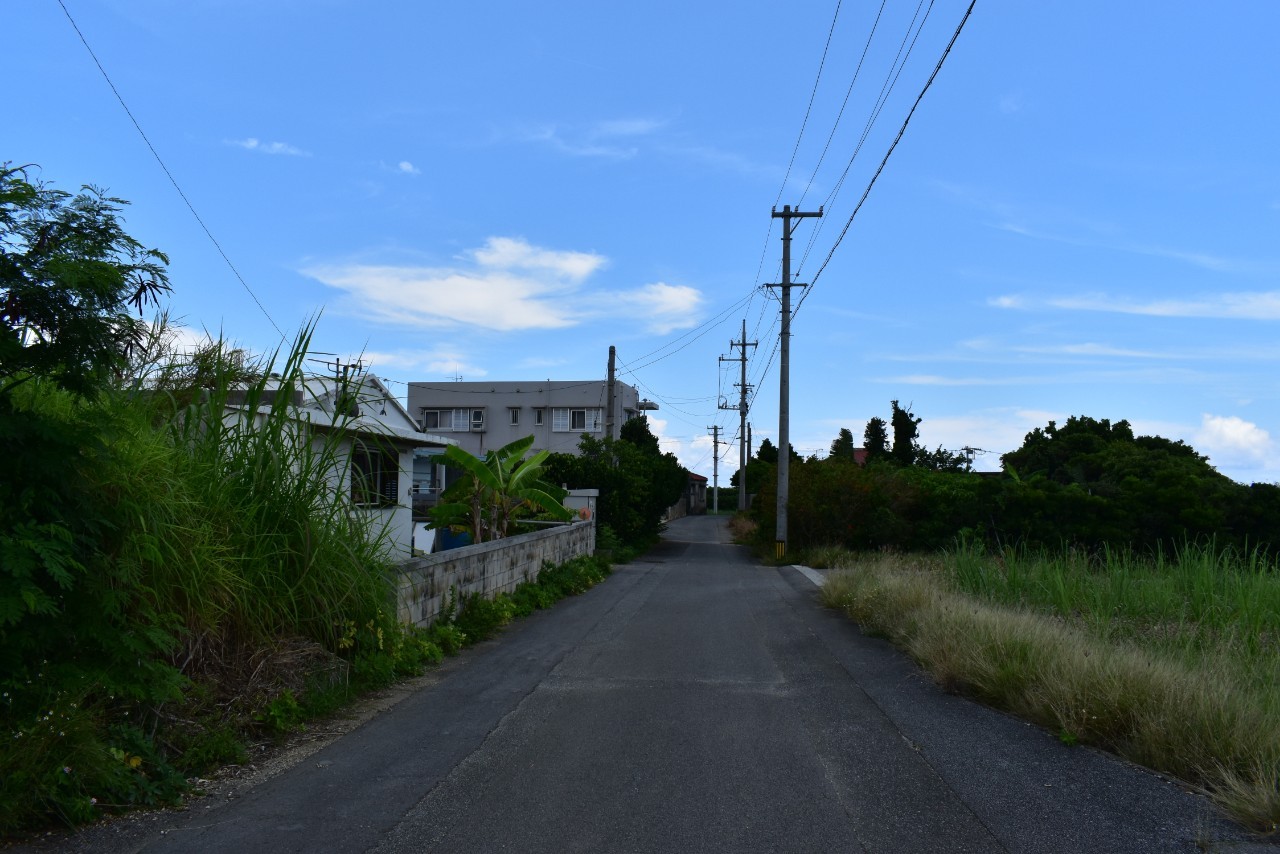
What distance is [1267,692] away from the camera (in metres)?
6.53

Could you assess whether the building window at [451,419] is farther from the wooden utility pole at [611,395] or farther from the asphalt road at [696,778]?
the asphalt road at [696,778]

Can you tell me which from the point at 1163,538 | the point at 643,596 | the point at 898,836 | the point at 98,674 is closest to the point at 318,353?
the point at 98,674

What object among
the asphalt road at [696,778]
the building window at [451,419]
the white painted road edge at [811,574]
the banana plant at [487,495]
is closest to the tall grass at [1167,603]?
the asphalt road at [696,778]

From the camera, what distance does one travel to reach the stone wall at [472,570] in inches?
392

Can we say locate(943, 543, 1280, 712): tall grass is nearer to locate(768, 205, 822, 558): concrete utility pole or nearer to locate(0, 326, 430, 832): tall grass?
locate(0, 326, 430, 832): tall grass

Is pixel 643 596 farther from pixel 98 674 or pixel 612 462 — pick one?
pixel 612 462

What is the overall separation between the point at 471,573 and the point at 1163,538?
1967 cm

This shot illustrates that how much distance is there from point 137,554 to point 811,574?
63.1 feet

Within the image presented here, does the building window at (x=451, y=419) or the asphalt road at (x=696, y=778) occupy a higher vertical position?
the building window at (x=451, y=419)

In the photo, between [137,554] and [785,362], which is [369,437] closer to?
[137,554]

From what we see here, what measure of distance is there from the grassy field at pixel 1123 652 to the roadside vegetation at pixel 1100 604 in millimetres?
16

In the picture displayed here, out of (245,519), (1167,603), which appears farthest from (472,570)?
(1167,603)

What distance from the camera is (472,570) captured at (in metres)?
12.4

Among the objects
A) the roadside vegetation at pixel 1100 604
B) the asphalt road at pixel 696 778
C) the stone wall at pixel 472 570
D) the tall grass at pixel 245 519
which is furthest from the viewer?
the stone wall at pixel 472 570
